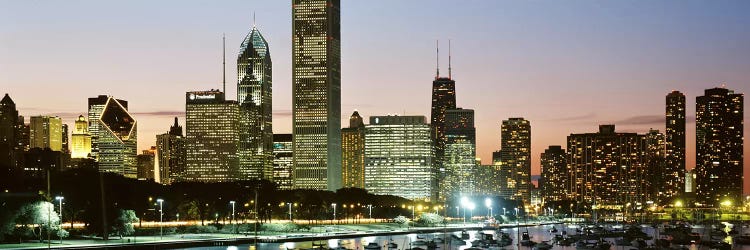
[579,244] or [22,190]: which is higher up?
[22,190]

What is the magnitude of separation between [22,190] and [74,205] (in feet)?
36.4

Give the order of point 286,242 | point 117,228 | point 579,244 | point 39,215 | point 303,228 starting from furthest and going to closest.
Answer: point 303,228 < point 579,244 < point 286,242 < point 117,228 < point 39,215

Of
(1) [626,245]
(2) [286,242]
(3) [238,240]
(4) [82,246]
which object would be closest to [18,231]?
(4) [82,246]

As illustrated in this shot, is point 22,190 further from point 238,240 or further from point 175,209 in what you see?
point 175,209

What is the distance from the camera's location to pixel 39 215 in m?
122

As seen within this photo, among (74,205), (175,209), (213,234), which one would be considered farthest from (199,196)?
(74,205)

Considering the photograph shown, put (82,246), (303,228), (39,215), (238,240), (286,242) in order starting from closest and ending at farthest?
1. (82,246)
2. (39,215)
3. (238,240)
4. (286,242)
5. (303,228)

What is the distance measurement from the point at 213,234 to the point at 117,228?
1063 inches

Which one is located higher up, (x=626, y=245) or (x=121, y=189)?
(x=121, y=189)

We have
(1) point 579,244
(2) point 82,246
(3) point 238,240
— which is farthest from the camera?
(1) point 579,244

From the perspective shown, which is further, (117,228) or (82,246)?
(117,228)

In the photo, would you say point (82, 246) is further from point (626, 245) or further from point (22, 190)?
point (626, 245)

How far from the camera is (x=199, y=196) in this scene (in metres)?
198

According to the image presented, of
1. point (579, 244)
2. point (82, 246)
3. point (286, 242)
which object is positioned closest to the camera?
point (82, 246)
